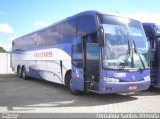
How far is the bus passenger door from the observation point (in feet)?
38.4

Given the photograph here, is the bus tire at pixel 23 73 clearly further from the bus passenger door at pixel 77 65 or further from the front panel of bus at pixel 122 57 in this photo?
the front panel of bus at pixel 122 57

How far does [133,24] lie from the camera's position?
38.5 feet

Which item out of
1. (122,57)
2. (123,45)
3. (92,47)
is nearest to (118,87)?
(122,57)

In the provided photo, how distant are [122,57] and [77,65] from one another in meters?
2.23

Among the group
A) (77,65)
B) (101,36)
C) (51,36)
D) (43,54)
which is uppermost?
(51,36)

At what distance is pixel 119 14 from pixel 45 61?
6.57 meters

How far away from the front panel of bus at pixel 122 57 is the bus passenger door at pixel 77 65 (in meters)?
1.43

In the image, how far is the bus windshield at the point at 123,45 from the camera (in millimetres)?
10555

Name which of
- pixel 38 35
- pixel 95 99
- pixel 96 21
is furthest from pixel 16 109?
pixel 38 35

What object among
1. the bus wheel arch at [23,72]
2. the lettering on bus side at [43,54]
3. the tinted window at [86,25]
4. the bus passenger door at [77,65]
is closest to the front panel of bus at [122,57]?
the tinted window at [86,25]

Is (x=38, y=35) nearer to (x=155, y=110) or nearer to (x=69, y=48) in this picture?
(x=69, y=48)

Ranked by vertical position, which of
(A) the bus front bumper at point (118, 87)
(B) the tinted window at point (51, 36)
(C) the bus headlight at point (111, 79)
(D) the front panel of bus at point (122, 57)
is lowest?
(A) the bus front bumper at point (118, 87)

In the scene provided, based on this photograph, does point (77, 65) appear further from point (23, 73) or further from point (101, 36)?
point (23, 73)

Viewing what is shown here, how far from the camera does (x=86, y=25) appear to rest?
462 inches
